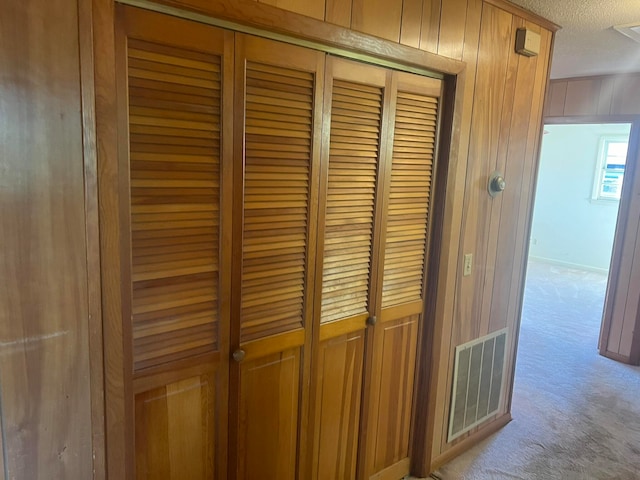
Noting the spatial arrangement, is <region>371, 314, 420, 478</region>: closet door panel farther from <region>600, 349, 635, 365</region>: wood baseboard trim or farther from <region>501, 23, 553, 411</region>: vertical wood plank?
<region>600, 349, 635, 365</region>: wood baseboard trim

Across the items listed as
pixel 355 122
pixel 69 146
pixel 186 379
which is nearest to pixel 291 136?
pixel 355 122

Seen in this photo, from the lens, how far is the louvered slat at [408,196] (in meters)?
1.83

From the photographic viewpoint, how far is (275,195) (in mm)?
1485

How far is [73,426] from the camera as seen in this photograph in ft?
3.70

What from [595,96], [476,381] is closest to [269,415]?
[476,381]

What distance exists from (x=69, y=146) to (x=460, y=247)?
5.44 ft

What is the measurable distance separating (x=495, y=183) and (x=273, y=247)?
1.24 m

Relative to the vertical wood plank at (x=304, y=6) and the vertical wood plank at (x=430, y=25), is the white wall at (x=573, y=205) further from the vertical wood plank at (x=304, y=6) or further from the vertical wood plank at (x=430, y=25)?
the vertical wood plank at (x=304, y=6)

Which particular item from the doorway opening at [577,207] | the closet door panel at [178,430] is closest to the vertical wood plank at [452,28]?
the closet door panel at [178,430]

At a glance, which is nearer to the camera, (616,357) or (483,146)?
(483,146)

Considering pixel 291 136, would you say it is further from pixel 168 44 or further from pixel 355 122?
pixel 168 44

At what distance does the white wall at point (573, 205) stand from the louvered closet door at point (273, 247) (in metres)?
6.38

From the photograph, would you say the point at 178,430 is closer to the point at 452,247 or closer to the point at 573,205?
the point at 452,247

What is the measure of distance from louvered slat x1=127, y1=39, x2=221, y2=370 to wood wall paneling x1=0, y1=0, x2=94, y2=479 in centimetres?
16
